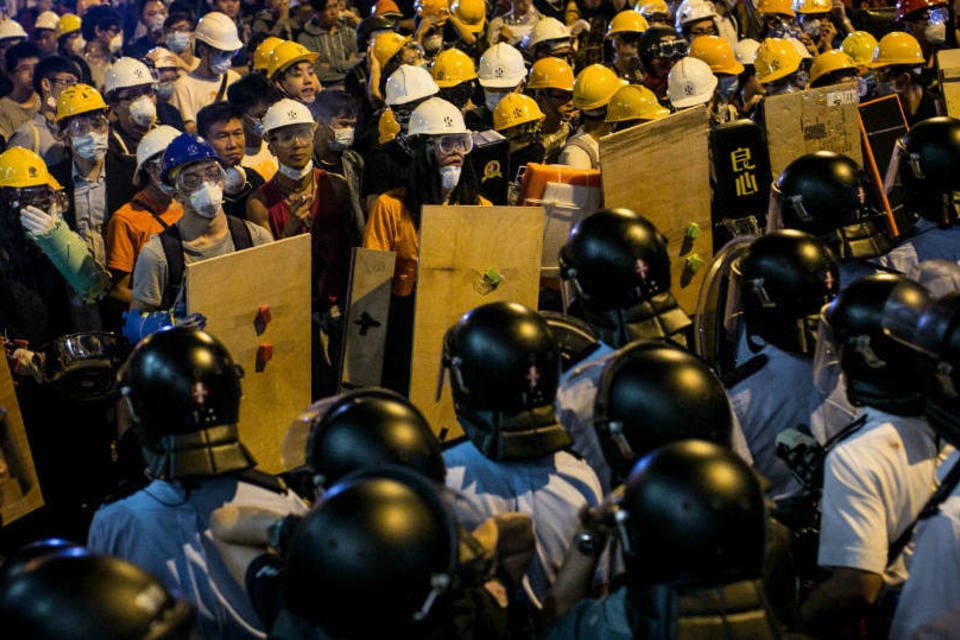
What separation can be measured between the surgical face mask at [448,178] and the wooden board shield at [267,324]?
1.12 meters

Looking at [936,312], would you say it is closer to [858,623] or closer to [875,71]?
[858,623]

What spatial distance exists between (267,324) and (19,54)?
576 cm

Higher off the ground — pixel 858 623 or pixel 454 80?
pixel 454 80

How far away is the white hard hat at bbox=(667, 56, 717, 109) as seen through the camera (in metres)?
8.70

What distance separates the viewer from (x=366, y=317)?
6.29 m

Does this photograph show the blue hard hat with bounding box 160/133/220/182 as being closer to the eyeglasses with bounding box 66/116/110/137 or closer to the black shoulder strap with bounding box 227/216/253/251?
the black shoulder strap with bounding box 227/216/253/251

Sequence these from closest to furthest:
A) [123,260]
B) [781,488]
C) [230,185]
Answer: [781,488], [123,260], [230,185]

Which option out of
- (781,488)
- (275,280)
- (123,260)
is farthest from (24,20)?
(781,488)

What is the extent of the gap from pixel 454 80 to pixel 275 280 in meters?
4.49

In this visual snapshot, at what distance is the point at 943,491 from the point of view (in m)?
3.35

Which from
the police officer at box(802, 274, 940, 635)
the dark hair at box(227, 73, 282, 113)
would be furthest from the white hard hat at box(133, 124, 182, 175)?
the police officer at box(802, 274, 940, 635)

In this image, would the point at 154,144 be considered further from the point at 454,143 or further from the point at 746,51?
the point at 746,51

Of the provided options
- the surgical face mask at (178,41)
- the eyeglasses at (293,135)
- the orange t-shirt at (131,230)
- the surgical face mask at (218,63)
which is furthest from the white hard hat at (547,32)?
the orange t-shirt at (131,230)

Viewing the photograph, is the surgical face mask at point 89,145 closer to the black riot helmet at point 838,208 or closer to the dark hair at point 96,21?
the black riot helmet at point 838,208
